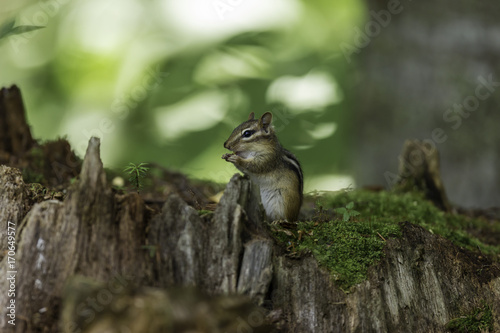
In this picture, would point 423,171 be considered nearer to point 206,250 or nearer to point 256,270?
point 256,270

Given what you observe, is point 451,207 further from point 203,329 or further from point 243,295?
point 203,329

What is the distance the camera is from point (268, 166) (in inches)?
164

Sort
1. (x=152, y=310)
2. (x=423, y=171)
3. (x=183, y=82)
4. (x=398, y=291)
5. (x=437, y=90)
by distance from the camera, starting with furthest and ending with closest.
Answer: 1. (x=183, y=82)
2. (x=437, y=90)
3. (x=423, y=171)
4. (x=398, y=291)
5. (x=152, y=310)

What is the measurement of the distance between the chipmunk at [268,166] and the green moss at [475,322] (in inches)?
54.9

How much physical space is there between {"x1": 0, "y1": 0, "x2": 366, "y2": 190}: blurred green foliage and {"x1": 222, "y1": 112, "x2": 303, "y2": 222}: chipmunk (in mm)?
2848

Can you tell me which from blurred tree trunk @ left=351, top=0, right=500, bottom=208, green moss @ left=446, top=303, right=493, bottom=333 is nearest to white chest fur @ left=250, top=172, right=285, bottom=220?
green moss @ left=446, top=303, right=493, bottom=333

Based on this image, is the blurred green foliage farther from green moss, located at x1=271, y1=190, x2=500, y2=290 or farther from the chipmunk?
green moss, located at x1=271, y1=190, x2=500, y2=290

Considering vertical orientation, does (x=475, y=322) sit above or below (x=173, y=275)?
below

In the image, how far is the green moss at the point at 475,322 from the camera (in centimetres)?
299

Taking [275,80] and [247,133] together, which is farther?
[275,80]

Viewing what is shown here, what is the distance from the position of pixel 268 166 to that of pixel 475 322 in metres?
1.86

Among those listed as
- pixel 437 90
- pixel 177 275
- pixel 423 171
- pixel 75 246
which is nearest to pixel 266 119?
pixel 423 171

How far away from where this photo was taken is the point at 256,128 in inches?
173

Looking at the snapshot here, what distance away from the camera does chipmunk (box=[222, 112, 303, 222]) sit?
4008mm
